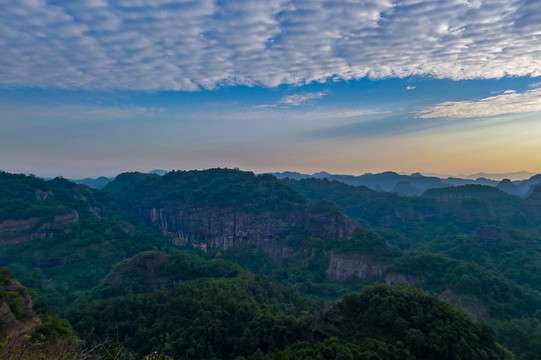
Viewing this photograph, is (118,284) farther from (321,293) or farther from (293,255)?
(293,255)

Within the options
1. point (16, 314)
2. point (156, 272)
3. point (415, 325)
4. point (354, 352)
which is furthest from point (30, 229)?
point (415, 325)

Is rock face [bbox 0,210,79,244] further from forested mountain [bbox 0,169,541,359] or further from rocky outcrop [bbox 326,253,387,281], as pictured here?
rocky outcrop [bbox 326,253,387,281]

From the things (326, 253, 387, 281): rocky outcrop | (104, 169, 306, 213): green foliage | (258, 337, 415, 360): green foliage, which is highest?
(104, 169, 306, 213): green foliage

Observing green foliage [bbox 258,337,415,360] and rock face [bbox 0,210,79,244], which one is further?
rock face [bbox 0,210,79,244]

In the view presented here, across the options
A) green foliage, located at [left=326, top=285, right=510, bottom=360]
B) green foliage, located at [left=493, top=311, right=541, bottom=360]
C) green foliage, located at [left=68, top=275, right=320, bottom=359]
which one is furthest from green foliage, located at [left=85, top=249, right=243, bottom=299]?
green foliage, located at [left=493, top=311, right=541, bottom=360]

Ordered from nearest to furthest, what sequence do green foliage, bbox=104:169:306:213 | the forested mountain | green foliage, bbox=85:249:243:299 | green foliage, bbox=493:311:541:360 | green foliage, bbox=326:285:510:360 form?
green foliage, bbox=326:285:510:360, the forested mountain, green foliage, bbox=493:311:541:360, green foliage, bbox=85:249:243:299, green foliage, bbox=104:169:306:213

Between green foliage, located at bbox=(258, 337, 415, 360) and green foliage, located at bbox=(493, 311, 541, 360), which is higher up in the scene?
green foliage, located at bbox=(258, 337, 415, 360)

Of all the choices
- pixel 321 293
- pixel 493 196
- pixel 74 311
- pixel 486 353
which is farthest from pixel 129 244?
pixel 493 196
